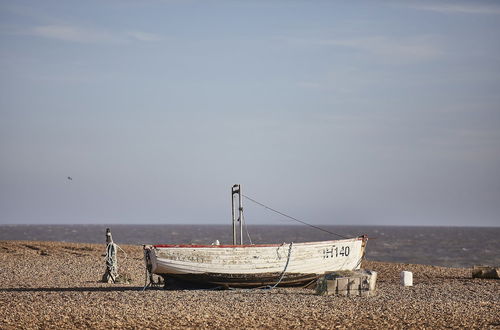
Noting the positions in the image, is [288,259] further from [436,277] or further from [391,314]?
[436,277]

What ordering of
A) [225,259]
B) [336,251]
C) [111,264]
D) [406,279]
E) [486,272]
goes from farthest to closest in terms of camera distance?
[486,272] → [111,264] → [406,279] → [336,251] → [225,259]

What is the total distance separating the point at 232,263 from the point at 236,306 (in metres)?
4.23

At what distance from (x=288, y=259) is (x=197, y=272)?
3022 millimetres

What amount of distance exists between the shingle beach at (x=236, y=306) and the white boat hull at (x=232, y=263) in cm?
50

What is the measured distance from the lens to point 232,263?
2444 centimetres

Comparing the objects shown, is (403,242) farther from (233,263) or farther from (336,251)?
(233,263)

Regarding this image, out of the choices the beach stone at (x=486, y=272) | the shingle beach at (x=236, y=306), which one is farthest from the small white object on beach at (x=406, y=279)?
the beach stone at (x=486, y=272)

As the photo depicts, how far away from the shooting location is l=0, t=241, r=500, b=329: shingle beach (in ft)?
57.5

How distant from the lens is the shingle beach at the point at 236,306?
17.5m

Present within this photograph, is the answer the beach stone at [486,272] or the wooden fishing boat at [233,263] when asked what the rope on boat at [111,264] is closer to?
the wooden fishing boat at [233,263]

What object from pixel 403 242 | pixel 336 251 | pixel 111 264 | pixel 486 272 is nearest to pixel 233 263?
pixel 336 251

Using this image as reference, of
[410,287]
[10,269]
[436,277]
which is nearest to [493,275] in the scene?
[436,277]

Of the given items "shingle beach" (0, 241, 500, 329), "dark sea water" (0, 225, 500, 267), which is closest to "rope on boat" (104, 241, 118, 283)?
"shingle beach" (0, 241, 500, 329)

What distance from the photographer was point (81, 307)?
19734mm
